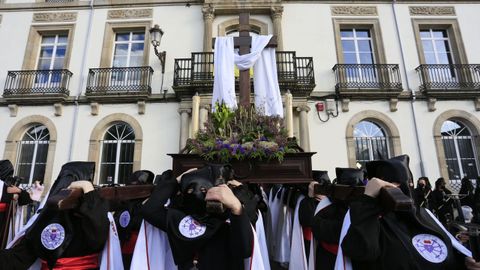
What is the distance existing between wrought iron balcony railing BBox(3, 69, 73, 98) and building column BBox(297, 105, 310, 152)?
9.49m

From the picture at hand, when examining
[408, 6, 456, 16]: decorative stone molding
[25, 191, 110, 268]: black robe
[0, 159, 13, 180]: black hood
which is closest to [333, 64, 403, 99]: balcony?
Answer: [408, 6, 456, 16]: decorative stone molding

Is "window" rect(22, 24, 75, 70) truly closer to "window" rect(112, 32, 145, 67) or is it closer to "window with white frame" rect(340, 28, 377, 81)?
"window" rect(112, 32, 145, 67)

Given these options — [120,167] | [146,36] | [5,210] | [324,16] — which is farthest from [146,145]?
[324,16]

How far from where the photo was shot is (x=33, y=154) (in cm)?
1162

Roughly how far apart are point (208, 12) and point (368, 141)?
856cm

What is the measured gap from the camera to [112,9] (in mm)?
13016

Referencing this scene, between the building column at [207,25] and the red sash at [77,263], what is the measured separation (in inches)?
423

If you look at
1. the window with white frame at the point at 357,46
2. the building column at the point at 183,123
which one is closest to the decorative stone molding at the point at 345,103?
the window with white frame at the point at 357,46

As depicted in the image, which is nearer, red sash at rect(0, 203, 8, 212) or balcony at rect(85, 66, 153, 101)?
red sash at rect(0, 203, 8, 212)

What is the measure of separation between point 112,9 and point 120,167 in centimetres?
731

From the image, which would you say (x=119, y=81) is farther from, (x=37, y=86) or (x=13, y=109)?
(x=13, y=109)

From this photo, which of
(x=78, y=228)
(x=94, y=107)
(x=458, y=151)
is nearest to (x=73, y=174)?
(x=78, y=228)

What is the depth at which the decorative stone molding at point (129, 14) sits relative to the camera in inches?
508

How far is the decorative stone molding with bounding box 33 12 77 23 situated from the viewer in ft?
42.4
